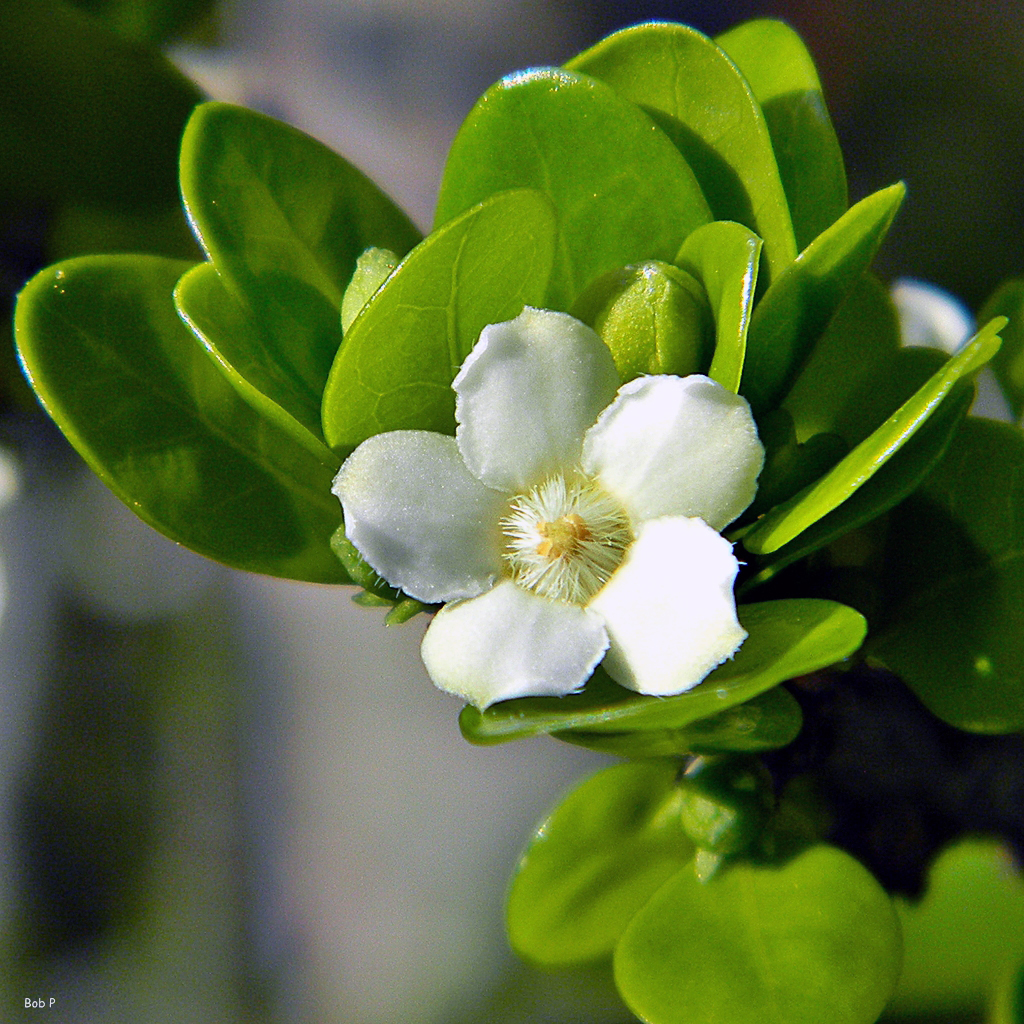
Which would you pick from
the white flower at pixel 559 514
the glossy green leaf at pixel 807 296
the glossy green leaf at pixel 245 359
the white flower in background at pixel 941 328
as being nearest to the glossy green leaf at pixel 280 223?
the glossy green leaf at pixel 245 359

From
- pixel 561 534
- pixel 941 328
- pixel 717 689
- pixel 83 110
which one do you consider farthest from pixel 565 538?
pixel 83 110


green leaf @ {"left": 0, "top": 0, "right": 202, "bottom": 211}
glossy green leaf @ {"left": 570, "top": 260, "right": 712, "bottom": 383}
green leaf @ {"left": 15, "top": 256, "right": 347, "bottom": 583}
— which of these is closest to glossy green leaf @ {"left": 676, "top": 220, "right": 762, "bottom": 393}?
glossy green leaf @ {"left": 570, "top": 260, "right": 712, "bottom": 383}

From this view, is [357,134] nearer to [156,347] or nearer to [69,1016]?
[156,347]

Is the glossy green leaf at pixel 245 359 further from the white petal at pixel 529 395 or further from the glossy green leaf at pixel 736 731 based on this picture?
the glossy green leaf at pixel 736 731

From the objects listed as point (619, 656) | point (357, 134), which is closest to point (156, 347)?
point (619, 656)

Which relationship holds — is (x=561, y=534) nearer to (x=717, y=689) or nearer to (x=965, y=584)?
(x=717, y=689)
